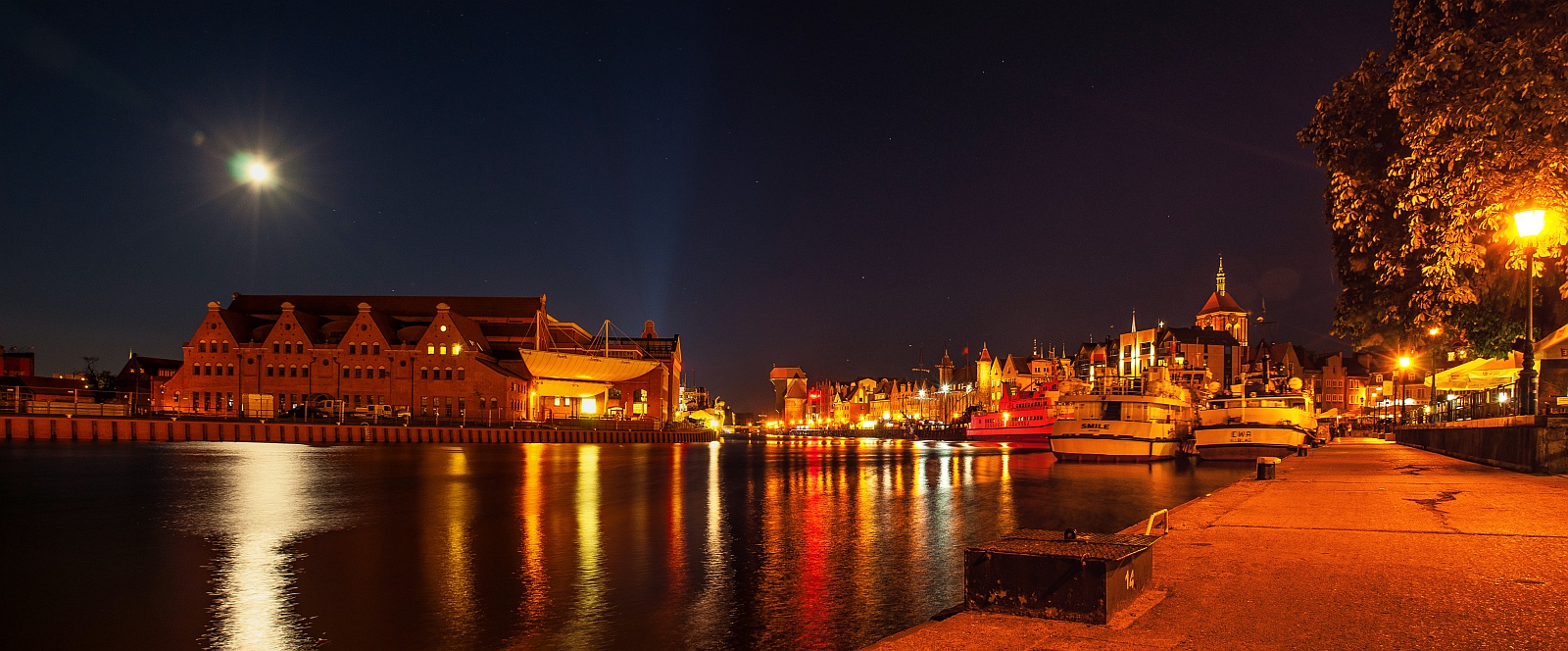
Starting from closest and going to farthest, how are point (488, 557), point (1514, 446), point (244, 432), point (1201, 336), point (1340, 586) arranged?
point (1340, 586), point (488, 557), point (1514, 446), point (244, 432), point (1201, 336)

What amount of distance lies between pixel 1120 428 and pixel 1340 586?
4668cm

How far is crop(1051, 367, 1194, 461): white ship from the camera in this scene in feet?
167

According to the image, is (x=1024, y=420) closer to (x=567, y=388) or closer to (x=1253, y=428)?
(x=1253, y=428)

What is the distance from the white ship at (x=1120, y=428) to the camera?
50938 millimetres

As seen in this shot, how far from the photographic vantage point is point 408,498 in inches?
1027

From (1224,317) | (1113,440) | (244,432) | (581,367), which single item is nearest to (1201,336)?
(1224,317)

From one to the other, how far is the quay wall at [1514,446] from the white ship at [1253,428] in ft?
41.4

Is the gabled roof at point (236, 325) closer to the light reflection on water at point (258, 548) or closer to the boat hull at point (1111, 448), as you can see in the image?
the light reflection on water at point (258, 548)

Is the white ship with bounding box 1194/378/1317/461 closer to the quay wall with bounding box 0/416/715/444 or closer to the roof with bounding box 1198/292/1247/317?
the quay wall with bounding box 0/416/715/444

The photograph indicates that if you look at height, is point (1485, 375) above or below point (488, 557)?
above

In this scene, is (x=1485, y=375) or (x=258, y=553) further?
(x=1485, y=375)

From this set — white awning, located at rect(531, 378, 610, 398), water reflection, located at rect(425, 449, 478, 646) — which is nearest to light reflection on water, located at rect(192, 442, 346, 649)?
water reflection, located at rect(425, 449, 478, 646)

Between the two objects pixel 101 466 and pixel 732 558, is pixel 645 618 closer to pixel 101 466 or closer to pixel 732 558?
pixel 732 558

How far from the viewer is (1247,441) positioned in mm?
46312
